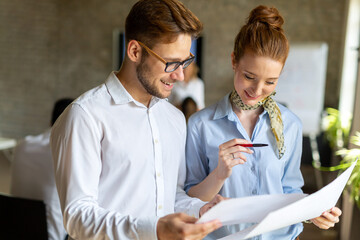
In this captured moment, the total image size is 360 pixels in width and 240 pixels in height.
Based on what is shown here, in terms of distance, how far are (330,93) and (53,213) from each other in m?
4.97

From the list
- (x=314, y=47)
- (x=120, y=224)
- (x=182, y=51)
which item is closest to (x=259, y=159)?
(x=182, y=51)

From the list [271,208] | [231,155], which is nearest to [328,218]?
[271,208]

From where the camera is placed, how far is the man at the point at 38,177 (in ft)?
7.35

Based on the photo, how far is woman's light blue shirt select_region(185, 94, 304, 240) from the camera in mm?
1463

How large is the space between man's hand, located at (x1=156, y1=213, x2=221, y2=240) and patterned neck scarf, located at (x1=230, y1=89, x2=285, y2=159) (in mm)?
566

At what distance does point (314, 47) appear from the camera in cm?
586

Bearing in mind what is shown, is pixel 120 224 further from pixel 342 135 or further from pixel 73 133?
pixel 342 135

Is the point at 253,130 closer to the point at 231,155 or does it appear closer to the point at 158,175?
the point at 231,155

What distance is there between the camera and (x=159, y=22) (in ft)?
4.00

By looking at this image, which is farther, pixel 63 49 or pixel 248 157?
pixel 63 49

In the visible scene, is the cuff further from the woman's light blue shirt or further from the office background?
the office background

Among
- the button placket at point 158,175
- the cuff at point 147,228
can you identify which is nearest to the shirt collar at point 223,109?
the button placket at point 158,175

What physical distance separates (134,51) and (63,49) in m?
6.20

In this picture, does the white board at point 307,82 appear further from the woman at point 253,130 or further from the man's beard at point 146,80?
the man's beard at point 146,80
